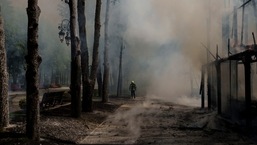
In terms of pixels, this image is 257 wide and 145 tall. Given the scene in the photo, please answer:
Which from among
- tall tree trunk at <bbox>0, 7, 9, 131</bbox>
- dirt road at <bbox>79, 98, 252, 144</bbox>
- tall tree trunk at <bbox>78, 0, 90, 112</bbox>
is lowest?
dirt road at <bbox>79, 98, 252, 144</bbox>

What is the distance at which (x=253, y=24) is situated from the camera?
2027cm

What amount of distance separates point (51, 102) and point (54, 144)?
380 inches

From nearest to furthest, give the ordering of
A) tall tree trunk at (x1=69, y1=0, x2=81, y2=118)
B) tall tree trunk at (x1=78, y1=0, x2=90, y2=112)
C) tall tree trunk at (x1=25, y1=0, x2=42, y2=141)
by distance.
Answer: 1. tall tree trunk at (x1=25, y1=0, x2=42, y2=141)
2. tall tree trunk at (x1=69, y1=0, x2=81, y2=118)
3. tall tree trunk at (x1=78, y1=0, x2=90, y2=112)

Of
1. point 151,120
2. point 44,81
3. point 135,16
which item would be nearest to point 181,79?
point 135,16

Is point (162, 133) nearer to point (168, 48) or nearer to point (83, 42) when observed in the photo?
point (83, 42)

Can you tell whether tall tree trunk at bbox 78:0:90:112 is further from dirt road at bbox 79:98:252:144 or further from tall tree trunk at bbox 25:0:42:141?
tall tree trunk at bbox 25:0:42:141

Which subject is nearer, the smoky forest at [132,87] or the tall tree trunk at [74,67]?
the smoky forest at [132,87]

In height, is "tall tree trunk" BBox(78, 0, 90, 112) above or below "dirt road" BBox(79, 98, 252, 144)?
above

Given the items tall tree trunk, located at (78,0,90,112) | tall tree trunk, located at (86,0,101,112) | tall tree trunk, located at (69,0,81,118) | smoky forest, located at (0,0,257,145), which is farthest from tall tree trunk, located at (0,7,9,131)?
tall tree trunk, located at (86,0,101,112)

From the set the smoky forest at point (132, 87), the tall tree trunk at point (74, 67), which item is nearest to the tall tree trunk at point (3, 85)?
the smoky forest at point (132, 87)

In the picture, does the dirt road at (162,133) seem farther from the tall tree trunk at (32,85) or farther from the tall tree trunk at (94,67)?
the tall tree trunk at (94,67)

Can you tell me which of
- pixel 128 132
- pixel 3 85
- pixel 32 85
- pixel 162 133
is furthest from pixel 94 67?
pixel 32 85

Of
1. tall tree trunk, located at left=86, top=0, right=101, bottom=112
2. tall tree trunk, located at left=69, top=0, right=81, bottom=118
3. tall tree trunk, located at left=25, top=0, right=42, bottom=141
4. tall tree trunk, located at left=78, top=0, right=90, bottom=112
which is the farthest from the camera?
tall tree trunk, located at left=86, top=0, right=101, bottom=112

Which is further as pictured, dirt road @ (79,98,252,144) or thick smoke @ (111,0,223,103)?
thick smoke @ (111,0,223,103)
